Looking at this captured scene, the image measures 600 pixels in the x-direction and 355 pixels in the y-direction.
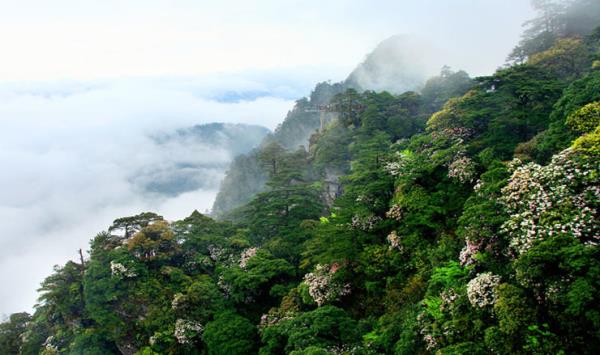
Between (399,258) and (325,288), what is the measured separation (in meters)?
4.11

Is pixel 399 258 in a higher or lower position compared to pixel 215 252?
higher

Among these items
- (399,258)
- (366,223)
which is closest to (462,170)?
(399,258)

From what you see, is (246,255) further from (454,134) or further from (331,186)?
(331,186)

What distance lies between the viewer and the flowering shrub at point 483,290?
44.3 feet

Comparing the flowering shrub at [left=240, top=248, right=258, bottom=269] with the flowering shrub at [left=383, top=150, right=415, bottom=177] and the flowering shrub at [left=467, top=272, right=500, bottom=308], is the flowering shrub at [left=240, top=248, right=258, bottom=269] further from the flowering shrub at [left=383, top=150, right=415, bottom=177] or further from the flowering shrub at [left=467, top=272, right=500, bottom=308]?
the flowering shrub at [left=467, top=272, right=500, bottom=308]

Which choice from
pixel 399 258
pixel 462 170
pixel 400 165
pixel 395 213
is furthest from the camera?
pixel 400 165

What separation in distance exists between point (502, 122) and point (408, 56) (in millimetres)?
72300

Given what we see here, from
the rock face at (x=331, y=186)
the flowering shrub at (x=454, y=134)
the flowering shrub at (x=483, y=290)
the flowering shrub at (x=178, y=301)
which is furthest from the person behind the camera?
→ the rock face at (x=331, y=186)

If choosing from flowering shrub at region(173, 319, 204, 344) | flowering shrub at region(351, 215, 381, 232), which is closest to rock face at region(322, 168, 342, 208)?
flowering shrub at region(351, 215, 381, 232)

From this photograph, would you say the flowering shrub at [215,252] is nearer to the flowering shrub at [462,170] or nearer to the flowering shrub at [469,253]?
the flowering shrub at [462,170]

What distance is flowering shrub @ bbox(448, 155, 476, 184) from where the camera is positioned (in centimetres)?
2075

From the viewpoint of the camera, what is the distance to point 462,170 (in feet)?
69.1

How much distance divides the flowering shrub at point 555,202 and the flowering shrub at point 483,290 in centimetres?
126

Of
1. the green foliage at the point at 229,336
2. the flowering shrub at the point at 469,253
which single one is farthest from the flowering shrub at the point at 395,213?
the green foliage at the point at 229,336
